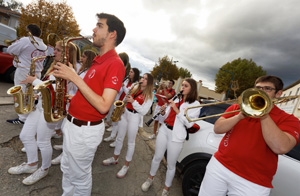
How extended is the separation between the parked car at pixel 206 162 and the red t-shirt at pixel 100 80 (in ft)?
6.06

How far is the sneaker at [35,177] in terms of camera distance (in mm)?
2031

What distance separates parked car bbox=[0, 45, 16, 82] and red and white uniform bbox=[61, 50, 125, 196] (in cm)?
799

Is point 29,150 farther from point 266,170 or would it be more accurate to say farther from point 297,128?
point 297,128

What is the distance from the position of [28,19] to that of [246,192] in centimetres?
2117

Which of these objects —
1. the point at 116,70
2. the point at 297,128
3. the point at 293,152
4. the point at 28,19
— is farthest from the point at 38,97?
the point at 28,19

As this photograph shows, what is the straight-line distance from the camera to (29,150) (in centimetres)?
217

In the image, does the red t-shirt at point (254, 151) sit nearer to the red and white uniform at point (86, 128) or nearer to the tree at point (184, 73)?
the red and white uniform at point (86, 128)

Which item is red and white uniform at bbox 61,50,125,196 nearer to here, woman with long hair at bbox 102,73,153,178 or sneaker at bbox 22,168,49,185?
sneaker at bbox 22,168,49,185

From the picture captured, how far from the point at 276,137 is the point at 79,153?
194cm

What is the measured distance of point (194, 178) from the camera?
2.36m

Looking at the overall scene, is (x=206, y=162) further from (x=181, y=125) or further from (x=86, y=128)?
(x=86, y=128)

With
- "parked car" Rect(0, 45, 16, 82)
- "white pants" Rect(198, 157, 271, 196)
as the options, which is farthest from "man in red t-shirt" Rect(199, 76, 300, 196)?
"parked car" Rect(0, 45, 16, 82)

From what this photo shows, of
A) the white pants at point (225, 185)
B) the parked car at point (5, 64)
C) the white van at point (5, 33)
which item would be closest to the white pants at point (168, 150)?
the white pants at point (225, 185)

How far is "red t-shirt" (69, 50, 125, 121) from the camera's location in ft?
4.37
